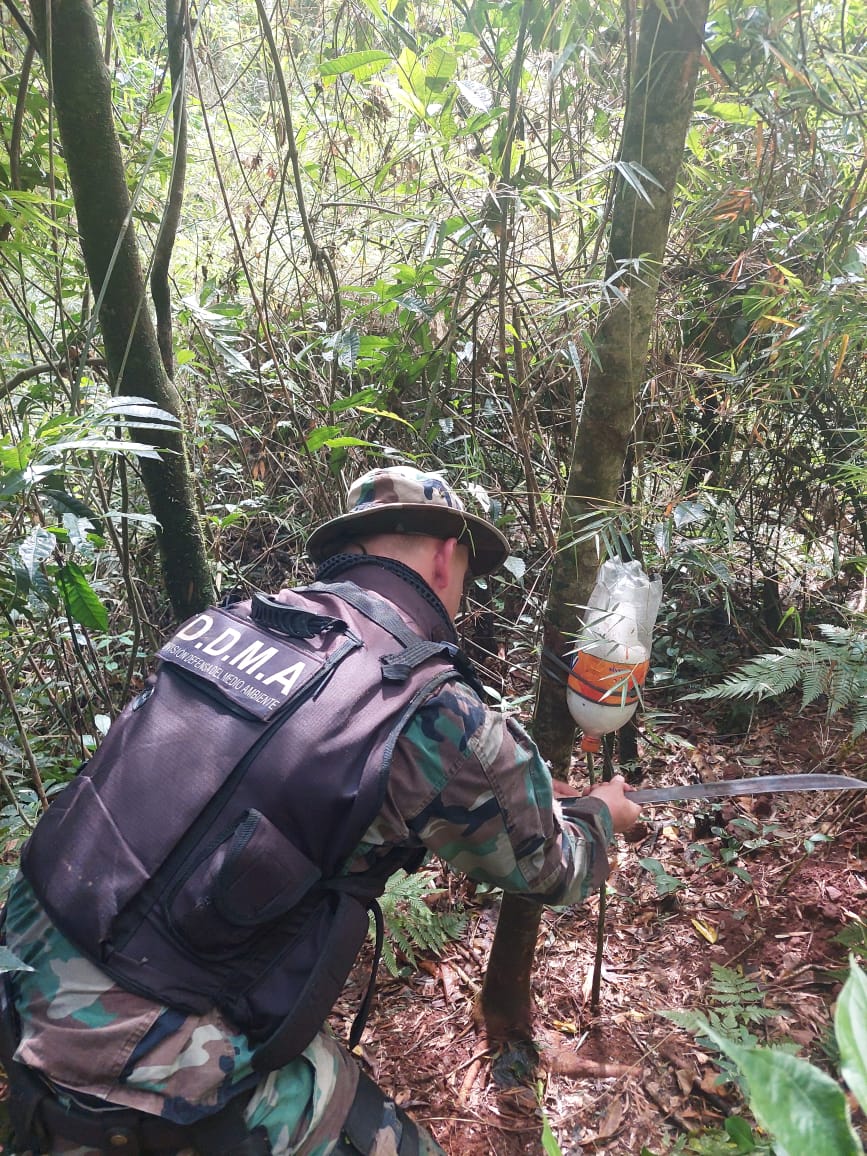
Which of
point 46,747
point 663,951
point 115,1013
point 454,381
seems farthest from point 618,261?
point 46,747

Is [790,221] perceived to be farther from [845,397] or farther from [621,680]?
[621,680]

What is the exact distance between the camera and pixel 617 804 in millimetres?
1776

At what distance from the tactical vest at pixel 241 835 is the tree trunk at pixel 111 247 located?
2.13ft

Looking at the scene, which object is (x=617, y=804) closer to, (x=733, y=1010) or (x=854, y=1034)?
(x=733, y=1010)

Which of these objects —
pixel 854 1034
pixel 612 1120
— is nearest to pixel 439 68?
pixel 854 1034

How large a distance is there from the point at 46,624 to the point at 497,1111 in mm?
1953

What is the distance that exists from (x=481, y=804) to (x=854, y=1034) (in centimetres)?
105

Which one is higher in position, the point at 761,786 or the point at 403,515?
the point at 403,515

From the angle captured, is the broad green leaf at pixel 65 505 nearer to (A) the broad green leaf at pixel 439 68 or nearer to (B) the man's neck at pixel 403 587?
(B) the man's neck at pixel 403 587

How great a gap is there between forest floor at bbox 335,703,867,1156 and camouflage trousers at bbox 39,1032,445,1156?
52 centimetres

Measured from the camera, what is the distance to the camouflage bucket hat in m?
1.83

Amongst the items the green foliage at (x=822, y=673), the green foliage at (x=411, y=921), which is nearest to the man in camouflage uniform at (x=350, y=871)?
the green foliage at (x=822, y=673)

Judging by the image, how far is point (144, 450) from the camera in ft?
4.58

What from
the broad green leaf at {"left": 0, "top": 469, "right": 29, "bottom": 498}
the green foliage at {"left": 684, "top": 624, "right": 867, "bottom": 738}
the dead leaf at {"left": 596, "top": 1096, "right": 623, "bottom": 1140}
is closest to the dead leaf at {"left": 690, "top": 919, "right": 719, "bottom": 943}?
the dead leaf at {"left": 596, "top": 1096, "right": 623, "bottom": 1140}
